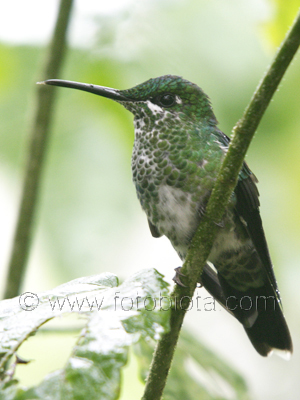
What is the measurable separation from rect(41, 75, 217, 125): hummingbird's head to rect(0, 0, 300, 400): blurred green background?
1.69 ft

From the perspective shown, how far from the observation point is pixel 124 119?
3.40 m

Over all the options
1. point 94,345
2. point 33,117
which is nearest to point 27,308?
point 94,345

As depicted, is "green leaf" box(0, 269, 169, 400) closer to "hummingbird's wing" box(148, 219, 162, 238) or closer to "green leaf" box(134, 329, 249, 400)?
"green leaf" box(134, 329, 249, 400)

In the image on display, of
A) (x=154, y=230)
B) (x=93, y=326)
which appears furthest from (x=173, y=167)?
(x=93, y=326)

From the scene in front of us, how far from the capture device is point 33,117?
2.60m

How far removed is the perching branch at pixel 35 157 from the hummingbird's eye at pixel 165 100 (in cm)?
64

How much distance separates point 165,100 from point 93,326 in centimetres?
194

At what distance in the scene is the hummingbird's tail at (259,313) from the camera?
304 centimetres

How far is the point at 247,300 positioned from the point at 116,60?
1.92m

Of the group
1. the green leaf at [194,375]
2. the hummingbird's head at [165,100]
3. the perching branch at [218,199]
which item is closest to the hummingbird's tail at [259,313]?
the green leaf at [194,375]

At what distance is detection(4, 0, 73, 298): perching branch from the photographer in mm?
2414

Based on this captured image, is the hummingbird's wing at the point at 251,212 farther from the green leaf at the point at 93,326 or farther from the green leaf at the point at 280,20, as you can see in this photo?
the green leaf at the point at 93,326

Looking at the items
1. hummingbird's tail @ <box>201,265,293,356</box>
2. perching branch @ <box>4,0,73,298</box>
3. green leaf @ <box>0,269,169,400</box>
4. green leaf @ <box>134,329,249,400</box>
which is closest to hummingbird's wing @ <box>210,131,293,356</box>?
hummingbird's tail @ <box>201,265,293,356</box>

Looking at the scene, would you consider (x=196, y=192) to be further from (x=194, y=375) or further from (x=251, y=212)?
(x=194, y=375)
